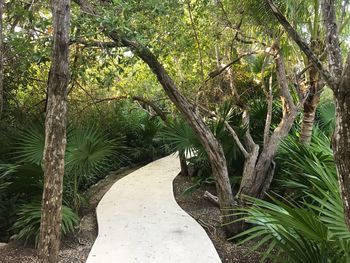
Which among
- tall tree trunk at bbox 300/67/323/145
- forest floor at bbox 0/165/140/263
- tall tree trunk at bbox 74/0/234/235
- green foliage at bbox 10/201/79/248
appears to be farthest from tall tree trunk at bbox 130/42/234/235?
green foliage at bbox 10/201/79/248

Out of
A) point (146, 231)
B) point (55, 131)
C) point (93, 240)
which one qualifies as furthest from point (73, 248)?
point (55, 131)

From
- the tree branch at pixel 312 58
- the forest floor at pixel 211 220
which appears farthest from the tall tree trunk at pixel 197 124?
the tree branch at pixel 312 58

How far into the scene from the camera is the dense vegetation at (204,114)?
266cm

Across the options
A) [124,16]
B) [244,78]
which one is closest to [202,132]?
[124,16]

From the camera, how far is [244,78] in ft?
30.2

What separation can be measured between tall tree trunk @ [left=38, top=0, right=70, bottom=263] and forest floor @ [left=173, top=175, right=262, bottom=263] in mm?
1715

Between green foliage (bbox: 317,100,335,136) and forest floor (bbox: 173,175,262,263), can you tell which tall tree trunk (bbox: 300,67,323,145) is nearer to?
forest floor (bbox: 173,175,262,263)

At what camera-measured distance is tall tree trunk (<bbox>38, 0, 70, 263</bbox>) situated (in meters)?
2.81

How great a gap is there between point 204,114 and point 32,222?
137 inches

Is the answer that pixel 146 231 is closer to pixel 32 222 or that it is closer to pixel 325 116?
pixel 32 222

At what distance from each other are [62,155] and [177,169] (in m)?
6.03

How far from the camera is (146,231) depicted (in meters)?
4.74

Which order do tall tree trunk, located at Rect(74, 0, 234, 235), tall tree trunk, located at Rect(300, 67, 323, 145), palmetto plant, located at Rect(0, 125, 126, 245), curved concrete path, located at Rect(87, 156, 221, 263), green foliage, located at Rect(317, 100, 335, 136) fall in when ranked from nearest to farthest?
1. curved concrete path, located at Rect(87, 156, 221, 263)
2. palmetto plant, located at Rect(0, 125, 126, 245)
3. tall tree trunk, located at Rect(74, 0, 234, 235)
4. tall tree trunk, located at Rect(300, 67, 323, 145)
5. green foliage, located at Rect(317, 100, 335, 136)

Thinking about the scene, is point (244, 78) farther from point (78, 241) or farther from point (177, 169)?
point (78, 241)
